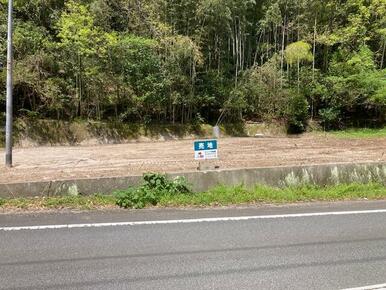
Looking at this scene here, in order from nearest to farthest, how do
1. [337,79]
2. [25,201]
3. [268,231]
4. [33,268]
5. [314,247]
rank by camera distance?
[33,268], [314,247], [268,231], [25,201], [337,79]

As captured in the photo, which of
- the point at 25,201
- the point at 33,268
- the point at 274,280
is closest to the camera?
the point at 274,280

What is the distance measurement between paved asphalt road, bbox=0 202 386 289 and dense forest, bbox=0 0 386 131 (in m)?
13.1

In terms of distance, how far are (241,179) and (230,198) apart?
95cm

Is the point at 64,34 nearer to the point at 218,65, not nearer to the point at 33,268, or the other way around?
the point at 218,65

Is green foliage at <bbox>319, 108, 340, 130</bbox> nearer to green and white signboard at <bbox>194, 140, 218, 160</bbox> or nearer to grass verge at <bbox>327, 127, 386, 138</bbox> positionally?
grass verge at <bbox>327, 127, 386, 138</bbox>

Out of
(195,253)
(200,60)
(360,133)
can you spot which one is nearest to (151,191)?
(195,253)

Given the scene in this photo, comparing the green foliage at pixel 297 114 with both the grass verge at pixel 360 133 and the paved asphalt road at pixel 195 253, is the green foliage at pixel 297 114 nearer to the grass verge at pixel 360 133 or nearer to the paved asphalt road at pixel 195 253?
the grass verge at pixel 360 133

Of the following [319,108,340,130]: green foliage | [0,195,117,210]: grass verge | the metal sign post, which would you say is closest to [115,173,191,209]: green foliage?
[0,195,117,210]: grass verge

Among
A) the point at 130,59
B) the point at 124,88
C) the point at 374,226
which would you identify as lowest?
the point at 374,226

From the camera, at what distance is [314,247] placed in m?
4.75

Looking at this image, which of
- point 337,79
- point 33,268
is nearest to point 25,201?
point 33,268

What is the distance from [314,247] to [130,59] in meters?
16.1

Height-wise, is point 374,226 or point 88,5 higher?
point 88,5

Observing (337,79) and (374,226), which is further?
(337,79)
